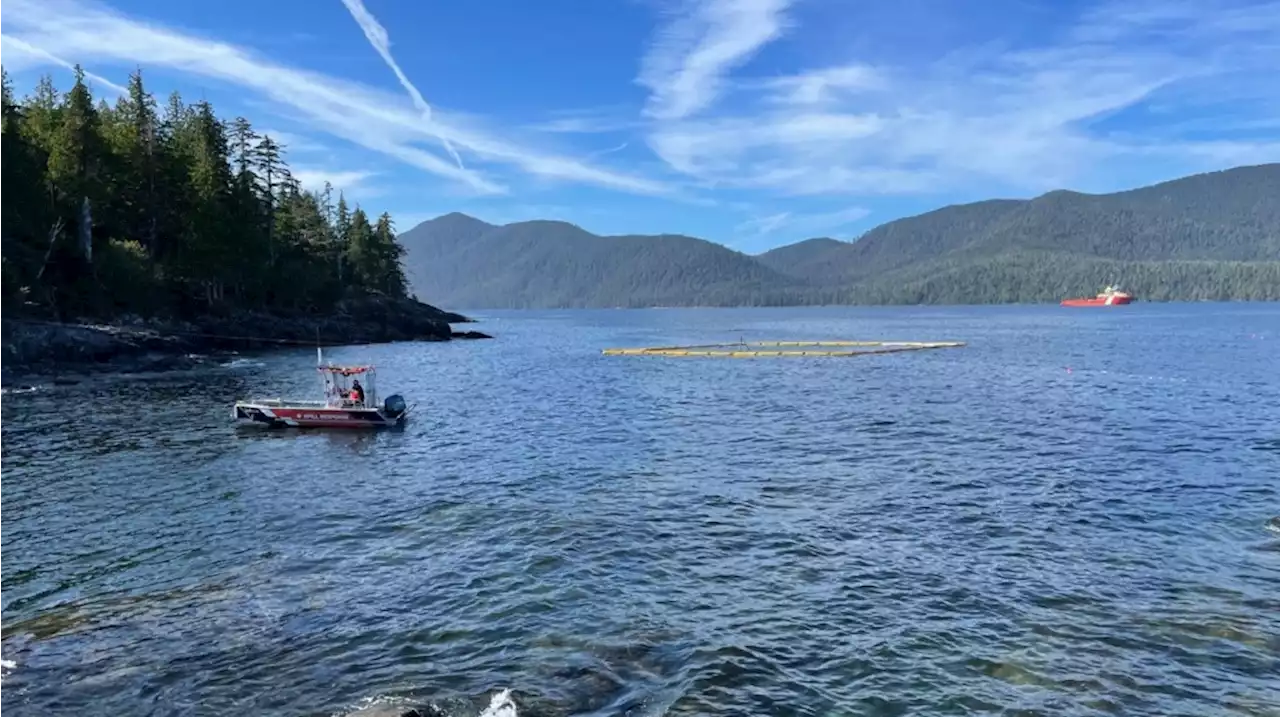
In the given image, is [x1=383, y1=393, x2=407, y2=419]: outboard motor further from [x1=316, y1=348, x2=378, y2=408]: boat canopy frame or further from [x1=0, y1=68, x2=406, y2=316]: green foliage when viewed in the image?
[x1=0, y1=68, x2=406, y2=316]: green foliage

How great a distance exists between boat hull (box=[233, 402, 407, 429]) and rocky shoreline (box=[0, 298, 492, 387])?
25.4 metres

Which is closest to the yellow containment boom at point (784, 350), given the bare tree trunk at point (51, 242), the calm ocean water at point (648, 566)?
Result: the calm ocean water at point (648, 566)

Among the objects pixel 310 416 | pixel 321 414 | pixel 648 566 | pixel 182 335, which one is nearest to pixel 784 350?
pixel 321 414

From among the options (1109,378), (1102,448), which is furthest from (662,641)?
(1109,378)

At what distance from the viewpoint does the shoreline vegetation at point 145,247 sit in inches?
2566

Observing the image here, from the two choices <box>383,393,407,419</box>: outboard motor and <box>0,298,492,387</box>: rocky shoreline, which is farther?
<box>0,298,492,387</box>: rocky shoreline

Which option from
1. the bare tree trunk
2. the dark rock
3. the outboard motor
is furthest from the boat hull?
the bare tree trunk

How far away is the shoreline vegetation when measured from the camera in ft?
214

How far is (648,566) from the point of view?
64.6ft

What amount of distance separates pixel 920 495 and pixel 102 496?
1096 inches

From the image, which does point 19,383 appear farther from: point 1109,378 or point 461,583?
point 1109,378

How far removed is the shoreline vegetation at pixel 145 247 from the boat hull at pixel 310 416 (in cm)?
2871

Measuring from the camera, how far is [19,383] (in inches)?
2109

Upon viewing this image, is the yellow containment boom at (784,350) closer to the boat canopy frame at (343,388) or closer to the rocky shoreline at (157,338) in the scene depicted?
the rocky shoreline at (157,338)
